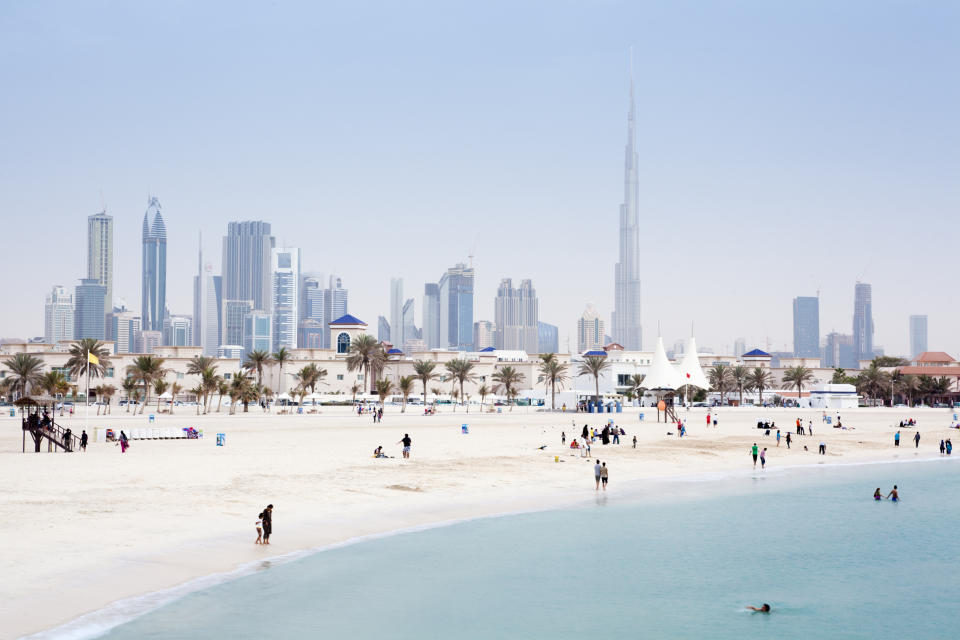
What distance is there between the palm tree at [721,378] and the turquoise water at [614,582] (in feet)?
311

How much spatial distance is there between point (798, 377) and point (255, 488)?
121150mm

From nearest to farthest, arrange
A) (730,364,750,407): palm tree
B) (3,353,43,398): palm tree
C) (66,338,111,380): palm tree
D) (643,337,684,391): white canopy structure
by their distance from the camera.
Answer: (643,337,684,391): white canopy structure → (66,338,111,380): palm tree → (3,353,43,398): palm tree → (730,364,750,407): palm tree

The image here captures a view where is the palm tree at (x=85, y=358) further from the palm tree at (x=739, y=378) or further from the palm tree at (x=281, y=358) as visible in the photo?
the palm tree at (x=739, y=378)

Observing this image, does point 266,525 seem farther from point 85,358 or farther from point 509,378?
point 509,378

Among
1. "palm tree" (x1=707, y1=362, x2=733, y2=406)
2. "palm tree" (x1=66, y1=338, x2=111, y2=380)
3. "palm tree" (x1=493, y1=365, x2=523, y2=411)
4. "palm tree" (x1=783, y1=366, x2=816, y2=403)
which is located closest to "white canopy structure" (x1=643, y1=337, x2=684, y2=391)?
"palm tree" (x1=493, y1=365, x2=523, y2=411)

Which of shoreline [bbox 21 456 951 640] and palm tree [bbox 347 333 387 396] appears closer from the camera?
shoreline [bbox 21 456 951 640]

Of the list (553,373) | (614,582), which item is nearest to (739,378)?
(553,373)

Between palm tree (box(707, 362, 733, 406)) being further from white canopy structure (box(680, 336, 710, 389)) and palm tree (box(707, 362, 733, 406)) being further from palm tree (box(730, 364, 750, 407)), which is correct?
white canopy structure (box(680, 336, 710, 389))

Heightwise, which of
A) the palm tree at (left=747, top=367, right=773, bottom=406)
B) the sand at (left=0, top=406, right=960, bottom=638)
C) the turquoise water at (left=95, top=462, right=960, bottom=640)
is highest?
the palm tree at (left=747, top=367, right=773, bottom=406)

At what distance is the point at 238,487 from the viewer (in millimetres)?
30562

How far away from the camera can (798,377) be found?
450 feet

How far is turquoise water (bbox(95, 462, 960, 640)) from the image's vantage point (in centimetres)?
1791

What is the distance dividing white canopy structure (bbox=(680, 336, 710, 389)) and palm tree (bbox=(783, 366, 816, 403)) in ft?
173

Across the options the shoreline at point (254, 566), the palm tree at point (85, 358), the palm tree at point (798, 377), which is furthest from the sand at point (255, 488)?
the palm tree at point (798, 377)
